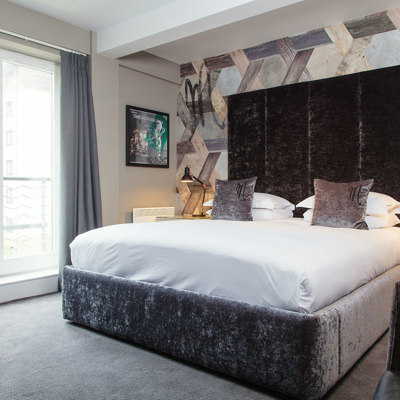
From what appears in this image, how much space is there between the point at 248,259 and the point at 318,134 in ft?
7.74

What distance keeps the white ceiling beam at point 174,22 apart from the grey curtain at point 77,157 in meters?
0.35

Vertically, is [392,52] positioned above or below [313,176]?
above

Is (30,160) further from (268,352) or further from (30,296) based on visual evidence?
(268,352)

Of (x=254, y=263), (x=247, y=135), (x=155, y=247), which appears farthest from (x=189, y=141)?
(x=254, y=263)

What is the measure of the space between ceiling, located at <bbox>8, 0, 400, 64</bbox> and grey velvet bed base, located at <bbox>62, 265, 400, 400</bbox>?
2221mm

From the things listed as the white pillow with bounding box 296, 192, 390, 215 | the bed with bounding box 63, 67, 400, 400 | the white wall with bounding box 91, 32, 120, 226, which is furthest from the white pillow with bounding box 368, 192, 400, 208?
the white wall with bounding box 91, 32, 120, 226

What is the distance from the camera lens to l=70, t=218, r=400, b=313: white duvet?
1.75m

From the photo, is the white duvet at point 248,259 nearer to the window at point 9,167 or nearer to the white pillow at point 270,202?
the white pillow at point 270,202

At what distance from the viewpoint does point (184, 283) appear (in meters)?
2.10

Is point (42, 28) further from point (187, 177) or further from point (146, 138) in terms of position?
point (187, 177)

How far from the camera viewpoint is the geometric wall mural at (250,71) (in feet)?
11.6

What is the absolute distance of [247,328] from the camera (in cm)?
181

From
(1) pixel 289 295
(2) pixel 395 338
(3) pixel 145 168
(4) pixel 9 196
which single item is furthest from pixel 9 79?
(2) pixel 395 338

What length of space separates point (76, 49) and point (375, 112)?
2.91 metres
